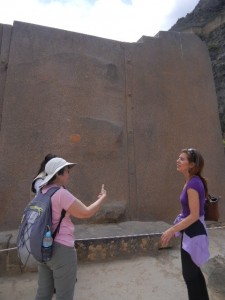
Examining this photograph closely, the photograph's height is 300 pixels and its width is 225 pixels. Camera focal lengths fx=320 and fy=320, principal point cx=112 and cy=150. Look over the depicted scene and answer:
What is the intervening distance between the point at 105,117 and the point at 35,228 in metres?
2.89

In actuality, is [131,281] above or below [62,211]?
below

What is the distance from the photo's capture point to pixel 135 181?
4727 millimetres

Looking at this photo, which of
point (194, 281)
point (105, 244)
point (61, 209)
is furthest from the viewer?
point (105, 244)

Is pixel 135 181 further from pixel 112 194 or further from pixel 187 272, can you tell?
pixel 187 272

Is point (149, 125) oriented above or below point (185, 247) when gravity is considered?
above

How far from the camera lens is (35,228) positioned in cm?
201

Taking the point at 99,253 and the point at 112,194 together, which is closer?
the point at 99,253

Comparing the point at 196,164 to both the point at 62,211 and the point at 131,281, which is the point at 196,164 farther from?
the point at 131,281

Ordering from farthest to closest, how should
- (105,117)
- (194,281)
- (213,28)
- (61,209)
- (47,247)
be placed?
1. (213,28)
2. (105,117)
3. (194,281)
4. (61,209)
5. (47,247)

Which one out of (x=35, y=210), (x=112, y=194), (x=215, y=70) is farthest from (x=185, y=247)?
(x=215, y=70)

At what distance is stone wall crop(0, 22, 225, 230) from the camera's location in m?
4.26

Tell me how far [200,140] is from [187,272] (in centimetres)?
328

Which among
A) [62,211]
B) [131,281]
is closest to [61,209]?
[62,211]

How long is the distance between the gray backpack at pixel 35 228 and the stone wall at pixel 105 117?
6.79ft
